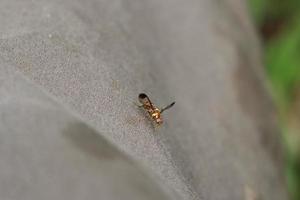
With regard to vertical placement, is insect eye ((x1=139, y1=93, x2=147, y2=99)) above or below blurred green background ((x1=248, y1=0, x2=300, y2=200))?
below

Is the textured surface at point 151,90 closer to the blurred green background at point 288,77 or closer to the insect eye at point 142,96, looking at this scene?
the insect eye at point 142,96

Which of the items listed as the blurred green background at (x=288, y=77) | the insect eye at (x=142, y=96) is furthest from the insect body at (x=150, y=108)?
the blurred green background at (x=288, y=77)

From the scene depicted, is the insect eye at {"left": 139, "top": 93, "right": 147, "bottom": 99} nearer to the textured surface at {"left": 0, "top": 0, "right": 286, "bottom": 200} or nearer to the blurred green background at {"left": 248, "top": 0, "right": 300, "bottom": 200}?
the textured surface at {"left": 0, "top": 0, "right": 286, "bottom": 200}

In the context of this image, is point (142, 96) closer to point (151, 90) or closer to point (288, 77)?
point (151, 90)

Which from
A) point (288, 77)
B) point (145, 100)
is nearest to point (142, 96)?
point (145, 100)

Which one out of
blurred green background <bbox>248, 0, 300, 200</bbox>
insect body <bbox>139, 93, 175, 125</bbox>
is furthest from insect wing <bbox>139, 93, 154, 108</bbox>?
blurred green background <bbox>248, 0, 300, 200</bbox>

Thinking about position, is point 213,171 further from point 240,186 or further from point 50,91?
point 50,91

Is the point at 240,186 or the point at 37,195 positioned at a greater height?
the point at 240,186

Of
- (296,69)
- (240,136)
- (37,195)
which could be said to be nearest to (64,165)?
(37,195)
